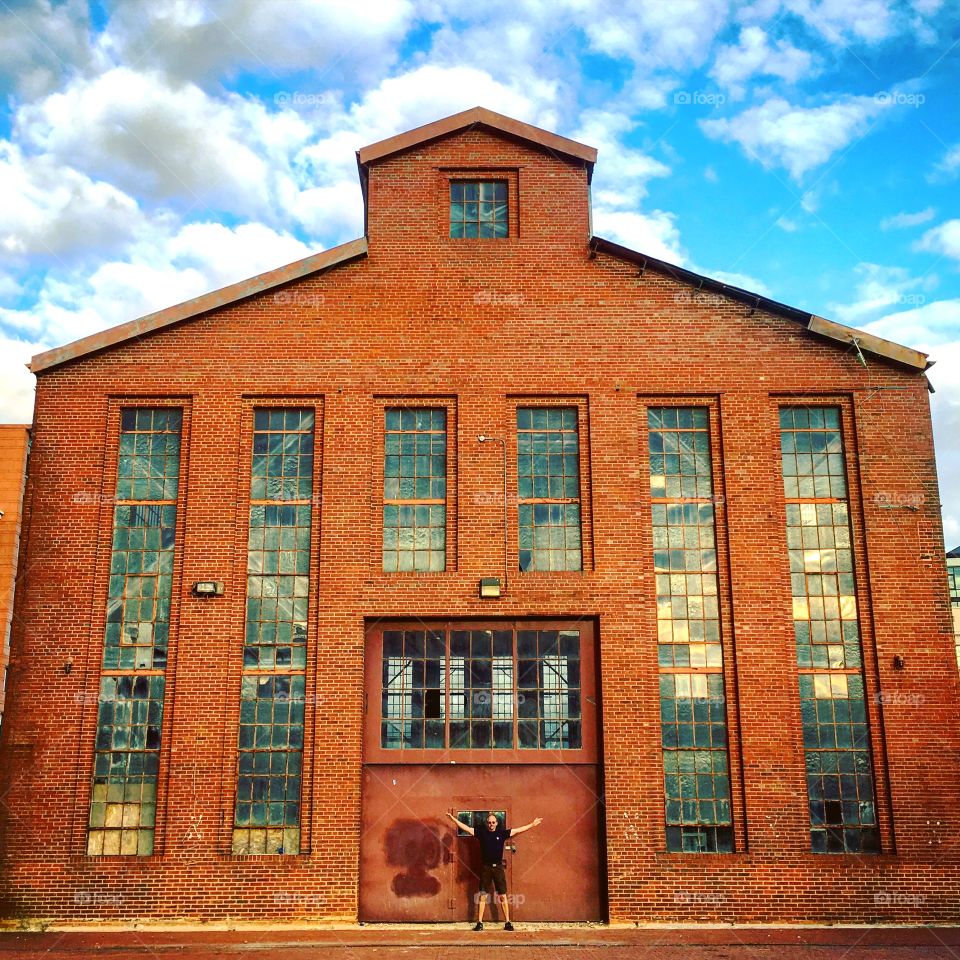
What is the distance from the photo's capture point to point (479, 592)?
1452 cm

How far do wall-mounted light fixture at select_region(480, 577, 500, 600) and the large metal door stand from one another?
19.5 inches

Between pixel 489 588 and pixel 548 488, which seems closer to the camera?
pixel 489 588

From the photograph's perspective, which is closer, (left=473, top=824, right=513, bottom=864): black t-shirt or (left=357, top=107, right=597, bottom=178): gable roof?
(left=473, top=824, right=513, bottom=864): black t-shirt

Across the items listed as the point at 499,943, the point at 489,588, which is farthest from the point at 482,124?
the point at 499,943

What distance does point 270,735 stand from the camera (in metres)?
14.1

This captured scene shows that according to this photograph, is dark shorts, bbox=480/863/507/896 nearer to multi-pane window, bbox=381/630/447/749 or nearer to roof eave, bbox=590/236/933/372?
multi-pane window, bbox=381/630/447/749

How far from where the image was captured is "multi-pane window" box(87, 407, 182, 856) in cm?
1390

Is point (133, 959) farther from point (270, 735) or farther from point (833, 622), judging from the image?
point (833, 622)

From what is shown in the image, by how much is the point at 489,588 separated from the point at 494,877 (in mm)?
4018

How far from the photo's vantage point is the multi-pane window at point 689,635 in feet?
45.8

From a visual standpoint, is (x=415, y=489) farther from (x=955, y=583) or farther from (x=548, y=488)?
(x=955, y=583)

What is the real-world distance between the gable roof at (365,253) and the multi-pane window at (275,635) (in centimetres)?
208

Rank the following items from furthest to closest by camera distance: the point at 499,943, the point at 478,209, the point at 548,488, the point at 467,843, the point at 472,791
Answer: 1. the point at 478,209
2. the point at 548,488
3. the point at 472,791
4. the point at 467,843
5. the point at 499,943

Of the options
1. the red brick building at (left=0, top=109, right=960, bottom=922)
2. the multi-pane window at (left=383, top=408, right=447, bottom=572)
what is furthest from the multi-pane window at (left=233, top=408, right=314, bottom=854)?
the multi-pane window at (left=383, top=408, right=447, bottom=572)
